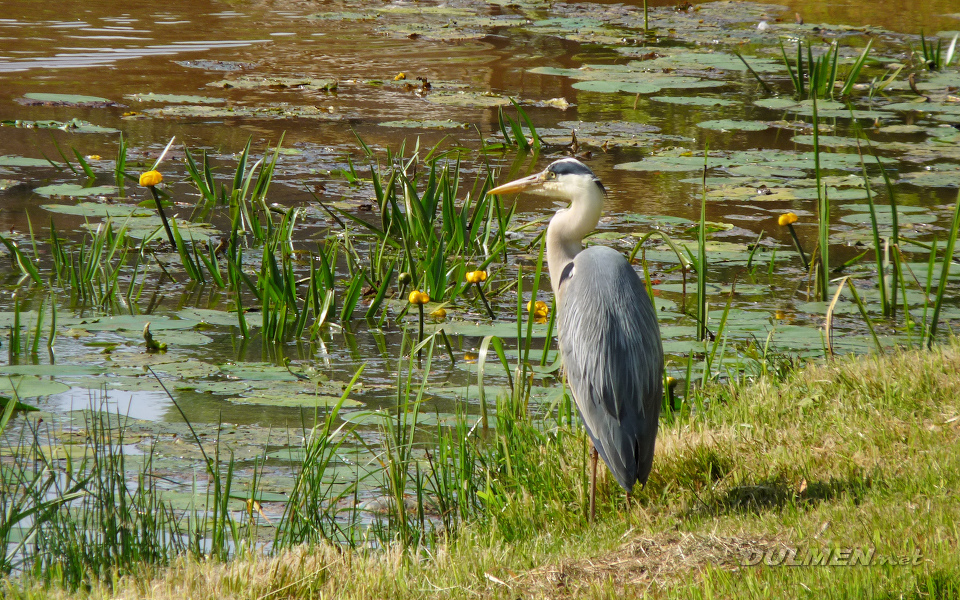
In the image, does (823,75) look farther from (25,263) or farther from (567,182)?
(25,263)

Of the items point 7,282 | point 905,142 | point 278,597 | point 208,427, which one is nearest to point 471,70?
point 905,142

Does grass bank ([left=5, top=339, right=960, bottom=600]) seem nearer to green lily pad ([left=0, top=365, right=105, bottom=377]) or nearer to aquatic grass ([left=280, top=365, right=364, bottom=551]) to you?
aquatic grass ([left=280, top=365, right=364, bottom=551])

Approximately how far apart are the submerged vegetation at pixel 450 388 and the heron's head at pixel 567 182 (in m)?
0.25

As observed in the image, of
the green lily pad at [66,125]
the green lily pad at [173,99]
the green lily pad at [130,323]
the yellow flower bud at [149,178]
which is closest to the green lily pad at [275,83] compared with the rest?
the green lily pad at [173,99]

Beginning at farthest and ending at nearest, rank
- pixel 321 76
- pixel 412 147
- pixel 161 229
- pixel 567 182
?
pixel 321 76, pixel 412 147, pixel 161 229, pixel 567 182

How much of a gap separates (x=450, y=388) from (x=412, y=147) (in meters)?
4.35

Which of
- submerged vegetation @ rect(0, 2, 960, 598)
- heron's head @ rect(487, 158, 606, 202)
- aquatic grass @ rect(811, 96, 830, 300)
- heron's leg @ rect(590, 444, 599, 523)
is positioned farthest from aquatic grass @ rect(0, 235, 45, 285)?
aquatic grass @ rect(811, 96, 830, 300)

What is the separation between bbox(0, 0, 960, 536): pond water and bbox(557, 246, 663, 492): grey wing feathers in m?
0.61

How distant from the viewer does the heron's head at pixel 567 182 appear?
3621 mm

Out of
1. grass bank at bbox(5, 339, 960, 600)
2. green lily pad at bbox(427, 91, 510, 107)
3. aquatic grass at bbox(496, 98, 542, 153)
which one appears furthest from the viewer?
green lily pad at bbox(427, 91, 510, 107)

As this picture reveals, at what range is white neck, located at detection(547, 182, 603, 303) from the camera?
3.62 metres

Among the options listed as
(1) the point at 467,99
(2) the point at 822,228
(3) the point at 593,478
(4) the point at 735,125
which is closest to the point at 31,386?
(3) the point at 593,478

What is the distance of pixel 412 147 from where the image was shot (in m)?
8.16

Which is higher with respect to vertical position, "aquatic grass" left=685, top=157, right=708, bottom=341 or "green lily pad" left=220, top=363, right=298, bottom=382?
"aquatic grass" left=685, top=157, right=708, bottom=341
